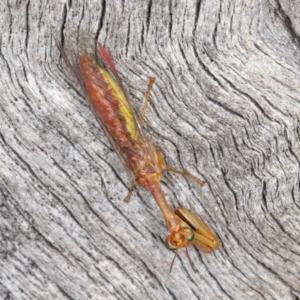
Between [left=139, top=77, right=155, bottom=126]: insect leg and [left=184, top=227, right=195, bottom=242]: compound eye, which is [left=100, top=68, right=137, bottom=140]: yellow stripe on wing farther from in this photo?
[left=184, top=227, right=195, bottom=242]: compound eye

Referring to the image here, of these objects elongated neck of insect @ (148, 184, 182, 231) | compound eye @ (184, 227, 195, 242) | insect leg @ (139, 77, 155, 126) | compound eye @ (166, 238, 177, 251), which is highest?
insect leg @ (139, 77, 155, 126)

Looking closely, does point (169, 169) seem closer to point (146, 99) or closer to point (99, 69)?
point (146, 99)

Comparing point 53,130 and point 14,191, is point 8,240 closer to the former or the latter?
point 14,191

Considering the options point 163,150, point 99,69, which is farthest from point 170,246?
point 99,69

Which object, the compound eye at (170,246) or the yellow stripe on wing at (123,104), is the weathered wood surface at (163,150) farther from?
the yellow stripe on wing at (123,104)

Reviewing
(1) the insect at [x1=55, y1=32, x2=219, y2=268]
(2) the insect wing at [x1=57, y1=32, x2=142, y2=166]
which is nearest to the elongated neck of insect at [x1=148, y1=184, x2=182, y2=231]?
(1) the insect at [x1=55, y1=32, x2=219, y2=268]

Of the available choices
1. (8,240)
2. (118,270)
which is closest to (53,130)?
(8,240)
